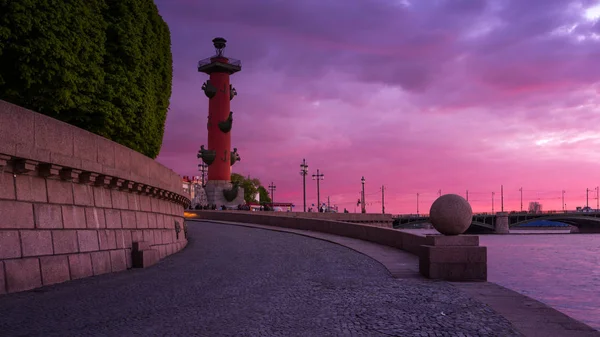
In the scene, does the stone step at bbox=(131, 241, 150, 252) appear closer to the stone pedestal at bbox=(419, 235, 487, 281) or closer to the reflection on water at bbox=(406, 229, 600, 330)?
the stone pedestal at bbox=(419, 235, 487, 281)

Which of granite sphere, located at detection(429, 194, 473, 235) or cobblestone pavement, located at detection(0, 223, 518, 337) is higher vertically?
granite sphere, located at detection(429, 194, 473, 235)

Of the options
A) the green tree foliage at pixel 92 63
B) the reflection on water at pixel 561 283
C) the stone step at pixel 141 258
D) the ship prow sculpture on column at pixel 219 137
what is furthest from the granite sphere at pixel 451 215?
the ship prow sculpture on column at pixel 219 137

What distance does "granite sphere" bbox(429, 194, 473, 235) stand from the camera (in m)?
11.6

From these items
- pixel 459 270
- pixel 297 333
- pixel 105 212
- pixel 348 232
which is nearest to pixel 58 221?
pixel 105 212

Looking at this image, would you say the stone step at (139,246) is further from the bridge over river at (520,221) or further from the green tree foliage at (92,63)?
the bridge over river at (520,221)

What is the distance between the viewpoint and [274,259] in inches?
657

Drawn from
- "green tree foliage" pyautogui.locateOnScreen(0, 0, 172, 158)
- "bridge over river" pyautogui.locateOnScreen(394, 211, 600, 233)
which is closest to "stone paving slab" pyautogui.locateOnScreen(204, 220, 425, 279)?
"green tree foliage" pyautogui.locateOnScreen(0, 0, 172, 158)

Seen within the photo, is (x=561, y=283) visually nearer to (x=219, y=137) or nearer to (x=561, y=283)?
(x=561, y=283)

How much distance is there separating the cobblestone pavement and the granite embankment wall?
60cm

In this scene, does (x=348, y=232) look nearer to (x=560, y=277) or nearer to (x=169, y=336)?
(x=560, y=277)

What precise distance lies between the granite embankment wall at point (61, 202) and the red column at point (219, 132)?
1856 inches

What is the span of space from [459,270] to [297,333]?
19.7 feet

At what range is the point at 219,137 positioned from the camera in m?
63.8

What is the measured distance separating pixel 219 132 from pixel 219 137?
60cm
